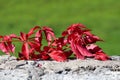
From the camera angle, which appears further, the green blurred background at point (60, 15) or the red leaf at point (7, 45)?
the green blurred background at point (60, 15)

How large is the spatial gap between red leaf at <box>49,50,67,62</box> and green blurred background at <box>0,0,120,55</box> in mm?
3806

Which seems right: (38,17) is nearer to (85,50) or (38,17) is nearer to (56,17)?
(56,17)

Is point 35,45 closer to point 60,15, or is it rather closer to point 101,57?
point 101,57

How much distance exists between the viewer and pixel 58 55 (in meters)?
3.22

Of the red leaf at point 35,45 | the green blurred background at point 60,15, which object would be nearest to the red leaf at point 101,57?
the red leaf at point 35,45

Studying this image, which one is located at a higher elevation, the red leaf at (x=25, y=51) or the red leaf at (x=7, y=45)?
the red leaf at (x=7, y=45)

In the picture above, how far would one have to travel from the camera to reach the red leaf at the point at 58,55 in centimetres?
319

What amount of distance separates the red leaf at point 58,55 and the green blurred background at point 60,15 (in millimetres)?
3806

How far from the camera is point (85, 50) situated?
3217mm

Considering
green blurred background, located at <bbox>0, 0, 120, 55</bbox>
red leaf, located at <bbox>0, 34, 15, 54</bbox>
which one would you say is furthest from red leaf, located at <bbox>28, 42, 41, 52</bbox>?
green blurred background, located at <bbox>0, 0, 120, 55</bbox>

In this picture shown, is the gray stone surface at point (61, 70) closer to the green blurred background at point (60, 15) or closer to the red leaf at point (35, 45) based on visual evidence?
the red leaf at point (35, 45)

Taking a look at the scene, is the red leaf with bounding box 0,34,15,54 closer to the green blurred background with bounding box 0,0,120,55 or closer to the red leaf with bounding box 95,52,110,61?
the red leaf with bounding box 95,52,110,61

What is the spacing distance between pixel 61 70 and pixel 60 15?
543 centimetres

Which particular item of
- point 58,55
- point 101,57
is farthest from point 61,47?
point 101,57
